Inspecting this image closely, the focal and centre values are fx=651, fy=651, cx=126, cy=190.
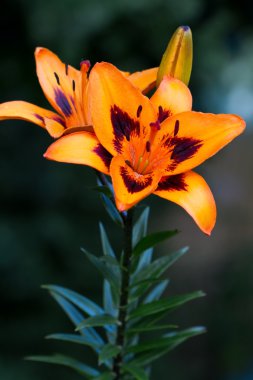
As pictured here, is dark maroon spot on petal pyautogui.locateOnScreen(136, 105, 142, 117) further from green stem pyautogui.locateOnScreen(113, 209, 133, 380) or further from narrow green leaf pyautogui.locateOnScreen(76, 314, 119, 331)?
narrow green leaf pyautogui.locateOnScreen(76, 314, 119, 331)

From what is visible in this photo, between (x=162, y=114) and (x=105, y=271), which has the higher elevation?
(x=162, y=114)

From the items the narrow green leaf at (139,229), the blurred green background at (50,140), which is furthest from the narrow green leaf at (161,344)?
the blurred green background at (50,140)

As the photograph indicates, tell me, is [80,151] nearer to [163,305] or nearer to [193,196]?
[193,196]

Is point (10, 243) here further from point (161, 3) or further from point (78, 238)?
point (161, 3)

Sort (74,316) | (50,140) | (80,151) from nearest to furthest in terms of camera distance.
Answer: (80,151), (74,316), (50,140)

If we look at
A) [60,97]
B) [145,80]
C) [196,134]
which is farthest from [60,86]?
[196,134]

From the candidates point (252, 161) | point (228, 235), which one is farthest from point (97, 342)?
point (252, 161)

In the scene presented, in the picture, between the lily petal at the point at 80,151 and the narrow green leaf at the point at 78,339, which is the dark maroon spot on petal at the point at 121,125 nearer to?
the lily petal at the point at 80,151
